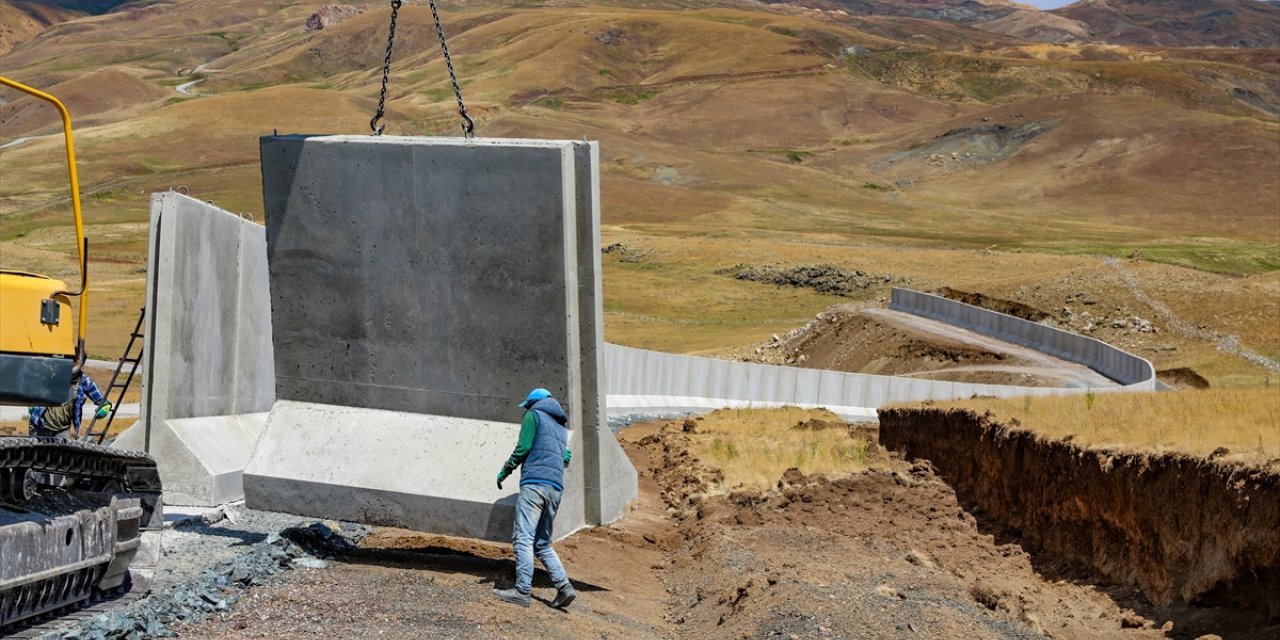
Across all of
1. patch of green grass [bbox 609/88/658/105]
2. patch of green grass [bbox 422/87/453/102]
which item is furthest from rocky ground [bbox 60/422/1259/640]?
patch of green grass [bbox 609/88/658/105]

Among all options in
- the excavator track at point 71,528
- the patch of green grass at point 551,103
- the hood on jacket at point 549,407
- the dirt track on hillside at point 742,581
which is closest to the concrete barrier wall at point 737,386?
the dirt track on hillside at point 742,581

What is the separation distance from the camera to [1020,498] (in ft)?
60.8

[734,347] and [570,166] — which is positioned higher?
[570,166]

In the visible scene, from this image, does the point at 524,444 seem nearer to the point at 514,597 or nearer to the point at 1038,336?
the point at 514,597

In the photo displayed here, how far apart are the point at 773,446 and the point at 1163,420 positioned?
9.16 metres

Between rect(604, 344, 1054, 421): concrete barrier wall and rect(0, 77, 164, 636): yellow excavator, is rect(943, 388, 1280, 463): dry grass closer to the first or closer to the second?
rect(0, 77, 164, 636): yellow excavator

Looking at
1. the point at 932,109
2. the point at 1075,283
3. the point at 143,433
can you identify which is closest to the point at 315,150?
the point at 143,433

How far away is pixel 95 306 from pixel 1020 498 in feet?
179

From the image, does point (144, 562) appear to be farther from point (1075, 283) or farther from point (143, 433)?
point (1075, 283)

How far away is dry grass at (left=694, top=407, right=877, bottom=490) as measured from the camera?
72.5 ft

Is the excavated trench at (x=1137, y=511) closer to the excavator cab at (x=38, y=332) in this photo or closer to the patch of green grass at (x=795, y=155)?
the excavator cab at (x=38, y=332)

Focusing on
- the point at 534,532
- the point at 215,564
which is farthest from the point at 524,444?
the point at 215,564

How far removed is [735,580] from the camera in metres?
14.8

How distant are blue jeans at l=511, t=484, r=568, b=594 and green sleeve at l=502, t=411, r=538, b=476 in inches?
8.0
